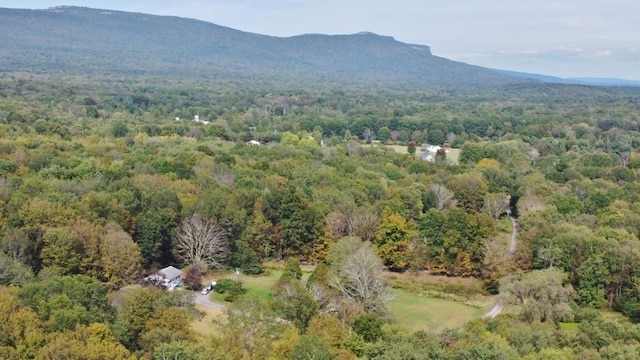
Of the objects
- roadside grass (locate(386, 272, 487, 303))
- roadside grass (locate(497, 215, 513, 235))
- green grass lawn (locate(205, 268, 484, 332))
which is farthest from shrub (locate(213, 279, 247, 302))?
roadside grass (locate(497, 215, 513, 235))

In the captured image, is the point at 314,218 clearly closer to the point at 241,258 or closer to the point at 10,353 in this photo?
the point at 241,258

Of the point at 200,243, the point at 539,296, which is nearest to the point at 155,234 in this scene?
the point at 200,243

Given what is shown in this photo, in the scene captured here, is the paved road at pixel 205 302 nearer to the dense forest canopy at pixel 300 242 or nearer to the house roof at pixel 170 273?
the dense forest canopy at pixel 300 242

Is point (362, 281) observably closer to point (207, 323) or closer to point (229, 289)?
point (229, 289)

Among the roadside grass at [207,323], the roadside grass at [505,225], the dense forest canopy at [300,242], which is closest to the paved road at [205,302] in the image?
the roadside grass at [207,323]

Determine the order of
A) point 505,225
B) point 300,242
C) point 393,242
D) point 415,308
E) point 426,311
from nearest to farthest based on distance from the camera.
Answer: point 426,311, point 415,308, point 393,242, point 300,242, point 505,225

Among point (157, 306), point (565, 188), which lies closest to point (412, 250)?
point (157, 306)
